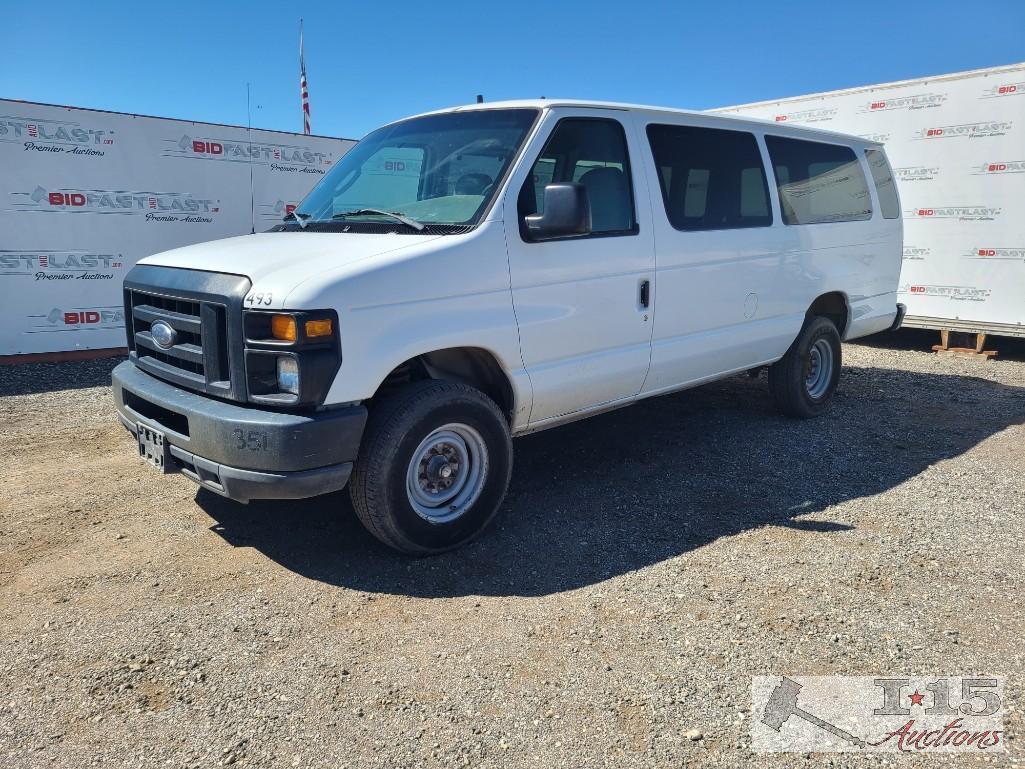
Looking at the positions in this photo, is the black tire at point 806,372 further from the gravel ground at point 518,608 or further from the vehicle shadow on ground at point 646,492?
the gravel ground at point 518,608

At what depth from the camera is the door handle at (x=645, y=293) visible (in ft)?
14.8

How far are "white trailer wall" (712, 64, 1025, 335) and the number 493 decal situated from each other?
28.6ft

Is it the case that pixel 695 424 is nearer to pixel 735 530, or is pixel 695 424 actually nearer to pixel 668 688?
pixel 735 530

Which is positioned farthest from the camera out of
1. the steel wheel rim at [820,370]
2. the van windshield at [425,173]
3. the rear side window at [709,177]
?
the steel wheel rim at [820,370]

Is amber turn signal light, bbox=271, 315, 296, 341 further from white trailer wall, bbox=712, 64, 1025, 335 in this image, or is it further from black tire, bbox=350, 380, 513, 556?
white trailer wall, bbox=712, 64, 1025, 335

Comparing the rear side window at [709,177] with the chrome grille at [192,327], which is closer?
the chrome grille at [192,327]

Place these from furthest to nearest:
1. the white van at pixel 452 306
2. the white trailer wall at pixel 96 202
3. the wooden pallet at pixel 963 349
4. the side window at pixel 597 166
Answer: the wooden pallet at pixel 963 349, the white trailer wall at pixel 96 202, the side window at pixel 597 166, the white van at pixel 452 306

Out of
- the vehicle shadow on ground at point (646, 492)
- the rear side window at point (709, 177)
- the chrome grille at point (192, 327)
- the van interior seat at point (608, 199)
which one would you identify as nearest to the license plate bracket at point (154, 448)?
the chrome grille at point (192, 327)

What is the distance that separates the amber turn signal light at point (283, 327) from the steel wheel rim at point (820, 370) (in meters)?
4.67

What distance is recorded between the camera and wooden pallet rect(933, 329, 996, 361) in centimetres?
912

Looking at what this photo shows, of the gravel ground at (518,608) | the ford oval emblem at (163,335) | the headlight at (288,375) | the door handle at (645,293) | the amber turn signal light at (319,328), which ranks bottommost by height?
the gravel ground at (518,608)

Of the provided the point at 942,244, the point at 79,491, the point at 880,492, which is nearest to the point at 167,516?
the point at 79,491

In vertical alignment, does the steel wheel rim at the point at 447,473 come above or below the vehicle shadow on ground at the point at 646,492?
above

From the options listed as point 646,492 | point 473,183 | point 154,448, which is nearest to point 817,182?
point 646,492
